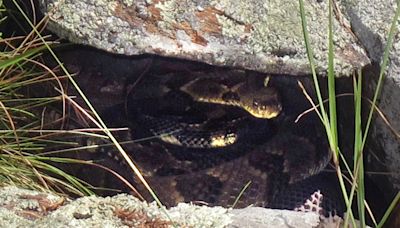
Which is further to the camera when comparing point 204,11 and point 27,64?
point 27,64

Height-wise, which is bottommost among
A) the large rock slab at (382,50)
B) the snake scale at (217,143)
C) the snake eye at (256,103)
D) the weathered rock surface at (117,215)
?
the snake scale at (217,143)

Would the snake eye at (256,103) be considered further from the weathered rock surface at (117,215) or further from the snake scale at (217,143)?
the weathered rock surface at (117,215)

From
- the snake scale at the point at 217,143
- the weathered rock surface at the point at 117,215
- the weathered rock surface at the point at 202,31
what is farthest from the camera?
the snake scale at the point at 217,143

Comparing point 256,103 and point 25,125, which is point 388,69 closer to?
point 256,103

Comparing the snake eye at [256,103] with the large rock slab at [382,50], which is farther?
the snake eye at [256,103]

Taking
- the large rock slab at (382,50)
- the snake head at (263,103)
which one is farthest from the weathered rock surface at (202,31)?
the snake head at (263,103)

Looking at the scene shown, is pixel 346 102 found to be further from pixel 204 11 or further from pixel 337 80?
pixel 204 11

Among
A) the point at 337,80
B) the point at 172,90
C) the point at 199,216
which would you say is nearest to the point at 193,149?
the point at 172,90
